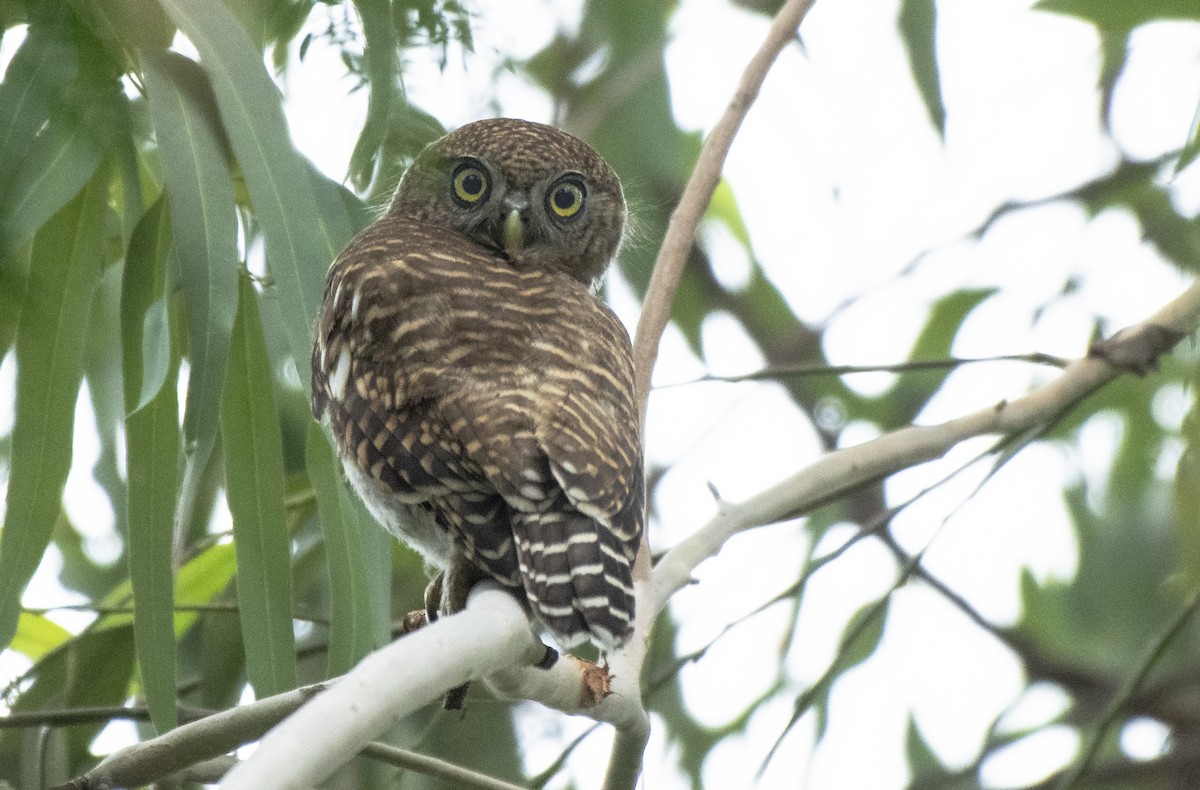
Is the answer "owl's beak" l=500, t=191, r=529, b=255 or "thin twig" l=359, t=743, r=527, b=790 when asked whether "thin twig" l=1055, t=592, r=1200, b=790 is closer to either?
"thin twig" l=359, t=743, r=527, b=790

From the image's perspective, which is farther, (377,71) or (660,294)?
(660,294)


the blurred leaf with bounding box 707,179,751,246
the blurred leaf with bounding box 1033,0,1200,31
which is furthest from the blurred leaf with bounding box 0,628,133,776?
the blurred leaf with bounding box 707,179,751,246

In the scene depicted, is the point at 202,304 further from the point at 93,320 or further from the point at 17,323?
the point at 93,320

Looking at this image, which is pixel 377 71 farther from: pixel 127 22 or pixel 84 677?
pixel 84 677

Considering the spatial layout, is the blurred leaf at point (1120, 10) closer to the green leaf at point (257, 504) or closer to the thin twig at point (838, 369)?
the thin twig at point (838, 369)

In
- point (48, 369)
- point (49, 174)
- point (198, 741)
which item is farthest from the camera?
point (48, 369)

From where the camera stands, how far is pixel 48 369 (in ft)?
7.21

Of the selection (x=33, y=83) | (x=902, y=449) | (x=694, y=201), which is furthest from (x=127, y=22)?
(x=902, y=449)

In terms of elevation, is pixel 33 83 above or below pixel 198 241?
above

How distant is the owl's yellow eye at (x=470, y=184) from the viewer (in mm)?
2791

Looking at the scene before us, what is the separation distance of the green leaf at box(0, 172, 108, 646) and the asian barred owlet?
1.16 ft

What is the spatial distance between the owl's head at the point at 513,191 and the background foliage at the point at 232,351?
9.8 inches

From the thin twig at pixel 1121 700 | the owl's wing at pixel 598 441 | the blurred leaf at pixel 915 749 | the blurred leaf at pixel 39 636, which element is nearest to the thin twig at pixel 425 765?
the owl's wing at pixel 598 441

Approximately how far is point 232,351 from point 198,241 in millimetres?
508
